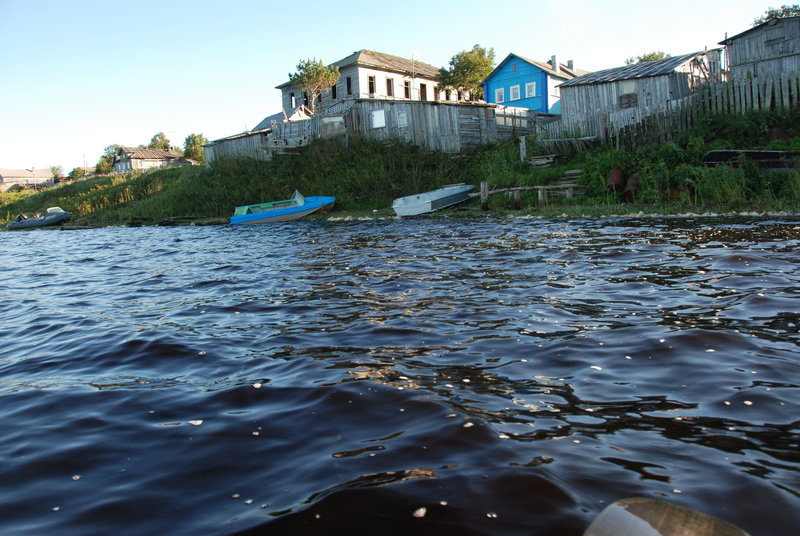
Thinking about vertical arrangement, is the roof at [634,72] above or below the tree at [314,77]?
below

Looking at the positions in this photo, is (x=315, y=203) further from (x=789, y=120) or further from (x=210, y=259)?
(x=789, y=120)

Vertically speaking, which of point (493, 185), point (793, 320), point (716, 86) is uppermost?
point (716, 86)

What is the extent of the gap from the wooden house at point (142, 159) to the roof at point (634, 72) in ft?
189

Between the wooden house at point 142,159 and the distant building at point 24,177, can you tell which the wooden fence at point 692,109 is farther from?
the distant building at point 24,177

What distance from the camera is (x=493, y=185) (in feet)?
69.9

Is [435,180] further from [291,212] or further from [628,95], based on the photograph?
[628,95]

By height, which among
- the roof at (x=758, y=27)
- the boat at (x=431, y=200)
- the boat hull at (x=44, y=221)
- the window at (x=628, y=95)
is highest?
the roof at (x=758, y=27)

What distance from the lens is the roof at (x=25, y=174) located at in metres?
98.9

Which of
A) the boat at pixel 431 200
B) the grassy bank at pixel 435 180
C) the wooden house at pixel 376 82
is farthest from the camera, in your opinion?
the wooden house at pixel 376 82

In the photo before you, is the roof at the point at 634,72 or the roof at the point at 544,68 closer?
the roof at the point at 634,72

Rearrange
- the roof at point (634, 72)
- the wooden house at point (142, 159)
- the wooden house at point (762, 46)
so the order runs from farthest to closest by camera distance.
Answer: the wooden house at point (142, 159) < the roof at point (634, 72) < the wooden house at point (762, 46)

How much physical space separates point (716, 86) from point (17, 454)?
2151cm

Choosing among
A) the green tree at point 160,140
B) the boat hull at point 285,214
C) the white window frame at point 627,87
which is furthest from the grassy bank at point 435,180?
the green tree at point 160,140

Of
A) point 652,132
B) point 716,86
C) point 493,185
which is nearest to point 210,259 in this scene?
point 493,185
